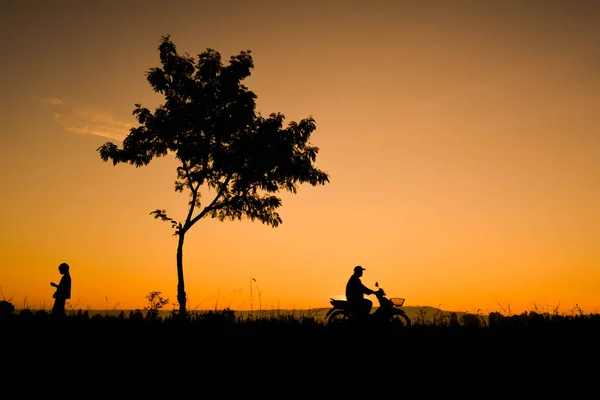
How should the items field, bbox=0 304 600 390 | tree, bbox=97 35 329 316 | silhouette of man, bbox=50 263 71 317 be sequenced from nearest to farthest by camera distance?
field, bbox=0 304 600 390 → silhouette of man, bbox=50 263 71 317 → tree, bbox=97 35 329 316

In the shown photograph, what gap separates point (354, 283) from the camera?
12.1 metres

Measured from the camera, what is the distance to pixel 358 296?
1198 centimetres

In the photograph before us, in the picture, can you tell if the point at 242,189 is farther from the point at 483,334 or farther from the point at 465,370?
the point at 465,370

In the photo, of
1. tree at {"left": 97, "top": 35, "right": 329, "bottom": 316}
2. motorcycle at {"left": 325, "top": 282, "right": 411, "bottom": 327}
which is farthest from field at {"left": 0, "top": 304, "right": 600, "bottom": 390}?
tree at {"left": 97, "top": 35, "right": 329, "bottom": 316}

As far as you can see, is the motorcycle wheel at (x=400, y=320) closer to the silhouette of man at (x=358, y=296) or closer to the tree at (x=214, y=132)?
the silhouette of man at (x=358, y=296)

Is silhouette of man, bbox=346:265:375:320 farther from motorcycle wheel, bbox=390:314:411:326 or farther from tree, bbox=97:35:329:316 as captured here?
tree, bbox=97:35:329:316

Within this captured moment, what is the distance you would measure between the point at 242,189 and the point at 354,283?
1483 centimetres

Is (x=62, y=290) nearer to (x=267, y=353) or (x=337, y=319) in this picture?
(x=337, y=319)

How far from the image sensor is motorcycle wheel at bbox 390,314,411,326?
11705mm

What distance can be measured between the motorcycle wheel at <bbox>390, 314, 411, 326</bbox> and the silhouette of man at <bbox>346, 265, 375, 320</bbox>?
67cm

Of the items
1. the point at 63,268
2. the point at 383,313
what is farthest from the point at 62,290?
the point at 383,313

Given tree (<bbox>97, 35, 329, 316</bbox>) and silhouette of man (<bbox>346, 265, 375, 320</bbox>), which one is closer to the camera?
silhouette of man (<bbox>346, 265, 375, 320</bbox>)

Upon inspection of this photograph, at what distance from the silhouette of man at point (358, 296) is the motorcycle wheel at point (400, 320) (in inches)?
26.4

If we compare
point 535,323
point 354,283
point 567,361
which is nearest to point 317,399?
point 567,361
